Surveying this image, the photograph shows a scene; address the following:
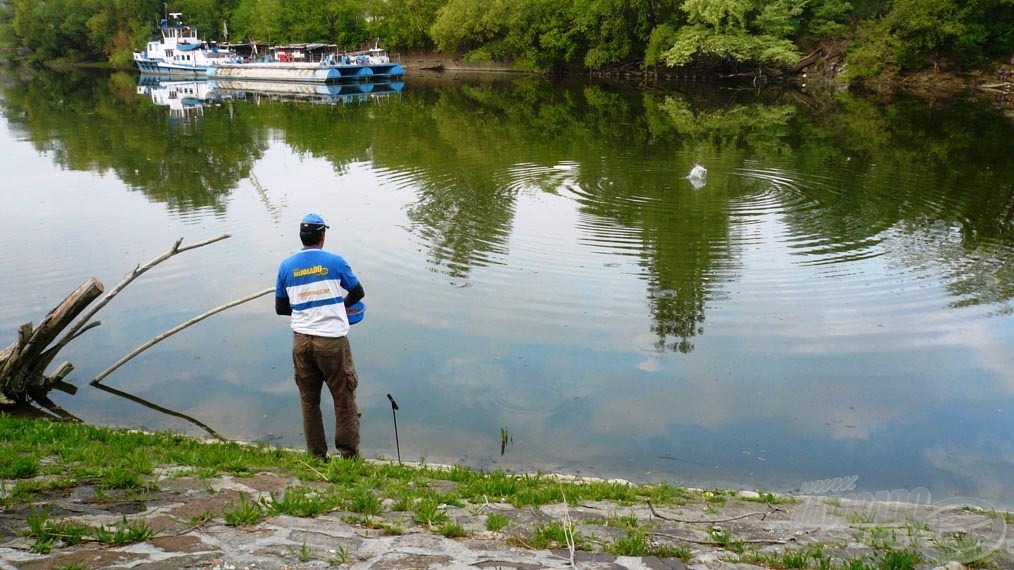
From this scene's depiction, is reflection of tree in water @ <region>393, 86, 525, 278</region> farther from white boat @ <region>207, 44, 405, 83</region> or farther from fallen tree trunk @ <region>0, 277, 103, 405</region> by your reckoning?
white boat @ <region>207, 44, 405, 83</region>

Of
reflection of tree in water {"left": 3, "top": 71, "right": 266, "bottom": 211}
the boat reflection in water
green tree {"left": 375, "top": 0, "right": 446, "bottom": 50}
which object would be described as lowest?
reflection of tree in water {"left": 3, "top": 71, "right": 266, "bottom": 211}

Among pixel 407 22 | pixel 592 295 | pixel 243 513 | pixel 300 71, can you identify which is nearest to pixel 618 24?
pixel 300 71

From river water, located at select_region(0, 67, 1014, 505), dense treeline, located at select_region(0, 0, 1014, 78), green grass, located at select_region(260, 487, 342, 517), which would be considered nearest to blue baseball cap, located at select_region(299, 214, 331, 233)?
green grass, located at select_region(260, 487, 342, 517)

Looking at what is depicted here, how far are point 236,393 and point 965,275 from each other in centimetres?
1228

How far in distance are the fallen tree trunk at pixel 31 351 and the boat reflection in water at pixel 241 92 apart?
3464 cm

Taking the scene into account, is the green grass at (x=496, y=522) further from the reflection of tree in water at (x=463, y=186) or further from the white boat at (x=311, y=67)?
the white boat at (x=311, y=67)

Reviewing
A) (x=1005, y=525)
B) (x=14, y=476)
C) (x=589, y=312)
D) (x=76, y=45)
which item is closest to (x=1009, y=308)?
(x=589, y=312)

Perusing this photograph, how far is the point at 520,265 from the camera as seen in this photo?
15.5 m

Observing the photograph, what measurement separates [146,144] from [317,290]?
92.8 ft

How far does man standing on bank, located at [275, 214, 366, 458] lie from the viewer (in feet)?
25.5

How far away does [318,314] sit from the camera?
780 cm

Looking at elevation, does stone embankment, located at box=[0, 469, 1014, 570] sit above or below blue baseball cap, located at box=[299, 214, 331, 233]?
below

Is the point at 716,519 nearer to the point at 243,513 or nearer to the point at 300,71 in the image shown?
the point at 243,513

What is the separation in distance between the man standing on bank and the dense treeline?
5092 centimetres
